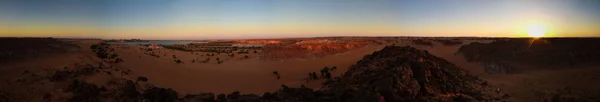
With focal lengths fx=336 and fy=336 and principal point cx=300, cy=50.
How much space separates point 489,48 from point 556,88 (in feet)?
34.9

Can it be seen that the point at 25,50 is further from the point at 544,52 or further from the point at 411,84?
the point at 544,52

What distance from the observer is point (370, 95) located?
878 cm

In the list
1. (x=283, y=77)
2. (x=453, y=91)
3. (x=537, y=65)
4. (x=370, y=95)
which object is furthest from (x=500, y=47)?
(x=370, y=95)

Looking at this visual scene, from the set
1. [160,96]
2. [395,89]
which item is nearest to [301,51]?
[395,89]

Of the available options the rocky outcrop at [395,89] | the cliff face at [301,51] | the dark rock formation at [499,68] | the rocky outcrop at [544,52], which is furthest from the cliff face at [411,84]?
the cliff face at [301,51]

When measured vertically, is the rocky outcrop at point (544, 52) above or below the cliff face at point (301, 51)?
above

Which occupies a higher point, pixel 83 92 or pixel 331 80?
pixel 83 92

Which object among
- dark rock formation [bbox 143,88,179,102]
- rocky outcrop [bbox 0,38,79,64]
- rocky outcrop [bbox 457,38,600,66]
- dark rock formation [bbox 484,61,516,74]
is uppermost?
rocky outcrop [bbox 0,38,79,64]

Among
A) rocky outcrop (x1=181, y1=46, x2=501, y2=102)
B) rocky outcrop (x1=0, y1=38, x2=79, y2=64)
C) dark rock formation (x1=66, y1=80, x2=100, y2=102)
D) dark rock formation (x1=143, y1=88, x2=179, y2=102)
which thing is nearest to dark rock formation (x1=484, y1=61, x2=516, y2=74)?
rocky outcrop (x1=181, y1=46, x2=501, y2=102)

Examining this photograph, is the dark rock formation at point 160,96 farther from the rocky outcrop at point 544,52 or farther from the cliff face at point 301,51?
the cliff face at point 301,51

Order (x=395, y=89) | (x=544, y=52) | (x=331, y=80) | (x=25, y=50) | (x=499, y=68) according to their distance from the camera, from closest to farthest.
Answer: (x=395, y=89), (x=25, y=50), (x=331, y=80), (x=499, y=68), (x=544, y=52)

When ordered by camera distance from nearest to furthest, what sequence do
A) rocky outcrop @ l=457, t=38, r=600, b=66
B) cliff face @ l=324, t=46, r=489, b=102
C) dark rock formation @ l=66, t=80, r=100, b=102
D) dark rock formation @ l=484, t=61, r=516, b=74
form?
1. dark rock formation @ l=66, t=80, r=100, b=102
2. cliff face @ l=324, t=46, r=489, b=102
3. rocky outcrop @ l=457, t=38, r=600, b=66
4. dark rock formation @ l=484, t=61, r=516, b=74

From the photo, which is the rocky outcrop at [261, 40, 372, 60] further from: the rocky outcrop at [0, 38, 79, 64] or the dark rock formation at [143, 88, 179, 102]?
the dark rock formation at [143, 88, 179, 102]

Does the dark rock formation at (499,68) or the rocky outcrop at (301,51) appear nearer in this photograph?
the dark rock formation at (499,68)
